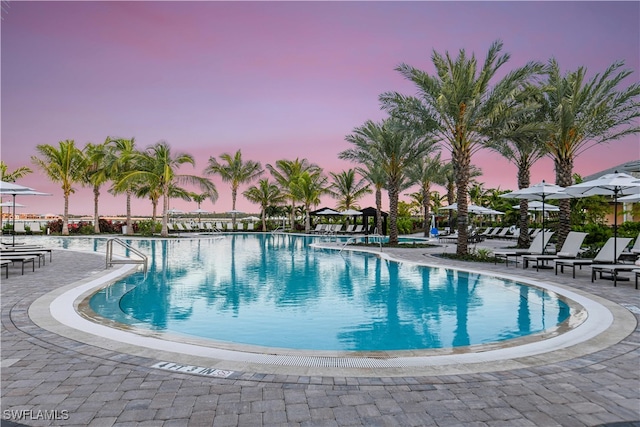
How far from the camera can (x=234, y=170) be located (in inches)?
1539

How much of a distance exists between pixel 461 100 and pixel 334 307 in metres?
11.1

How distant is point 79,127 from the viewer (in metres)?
31.1

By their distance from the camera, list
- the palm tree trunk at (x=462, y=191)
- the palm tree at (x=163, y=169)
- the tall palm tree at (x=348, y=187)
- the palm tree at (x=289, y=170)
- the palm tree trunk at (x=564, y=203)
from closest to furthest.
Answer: the palm tree trunk at (x=564, y=203), the palm tree trunk at (x=462, y=191), the palm tree at (x=163, y=169), the tall palm tree at (x=348, y=187), the palm tree at (x=289, y=170)

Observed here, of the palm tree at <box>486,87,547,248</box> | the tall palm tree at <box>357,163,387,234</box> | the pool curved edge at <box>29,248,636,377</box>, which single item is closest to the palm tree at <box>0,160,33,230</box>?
the tall palm tree at <box>357,163,387,234</box>

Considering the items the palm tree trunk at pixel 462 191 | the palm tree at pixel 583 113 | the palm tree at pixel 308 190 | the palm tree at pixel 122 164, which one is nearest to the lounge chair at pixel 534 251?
the palm tree trunk at pixel 462 191

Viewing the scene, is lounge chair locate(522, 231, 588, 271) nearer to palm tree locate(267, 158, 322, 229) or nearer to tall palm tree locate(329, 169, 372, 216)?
tall palm tree locate(329, 169, 372, 216)

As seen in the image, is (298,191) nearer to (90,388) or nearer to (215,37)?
(215,37)

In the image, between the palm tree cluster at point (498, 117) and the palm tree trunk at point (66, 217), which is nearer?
the palm tree cluster at point (498, 117)

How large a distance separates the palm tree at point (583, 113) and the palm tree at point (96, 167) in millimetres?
28916

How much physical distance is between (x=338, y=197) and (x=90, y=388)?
35.6 m

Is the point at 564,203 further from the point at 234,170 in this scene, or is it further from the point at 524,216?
the point at 234,170

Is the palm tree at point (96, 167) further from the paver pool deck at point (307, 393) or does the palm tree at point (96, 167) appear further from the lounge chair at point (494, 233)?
the paver pool deck at point (307, 393)

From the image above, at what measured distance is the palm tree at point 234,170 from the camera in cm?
3900

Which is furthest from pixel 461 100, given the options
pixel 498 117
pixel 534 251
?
pixel 534 251
